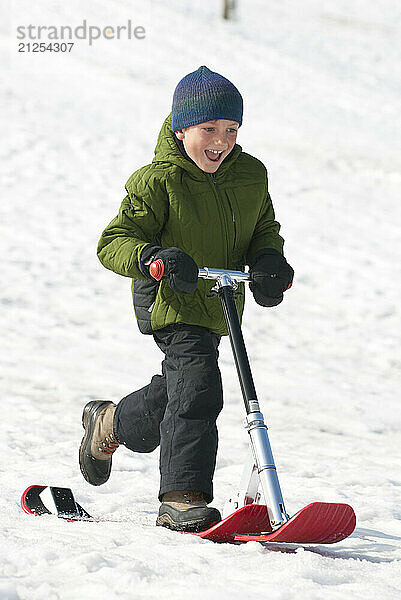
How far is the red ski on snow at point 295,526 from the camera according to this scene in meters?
2.86

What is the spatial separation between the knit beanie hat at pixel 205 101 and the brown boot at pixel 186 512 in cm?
153

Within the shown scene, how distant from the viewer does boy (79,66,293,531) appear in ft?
11.0

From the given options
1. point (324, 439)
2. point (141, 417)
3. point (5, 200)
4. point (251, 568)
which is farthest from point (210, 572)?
point (5, 200)

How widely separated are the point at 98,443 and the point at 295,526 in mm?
1495

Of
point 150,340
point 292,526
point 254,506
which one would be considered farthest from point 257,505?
point 150,340

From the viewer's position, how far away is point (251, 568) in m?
2.71

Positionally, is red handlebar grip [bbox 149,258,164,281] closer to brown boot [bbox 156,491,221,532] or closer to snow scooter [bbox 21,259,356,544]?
snow scooter [bbox 21,259,356,544]

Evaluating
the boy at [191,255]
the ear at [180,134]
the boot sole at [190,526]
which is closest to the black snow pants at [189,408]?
the boy at [191,255]

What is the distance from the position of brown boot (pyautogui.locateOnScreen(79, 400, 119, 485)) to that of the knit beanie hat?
143 centimetres

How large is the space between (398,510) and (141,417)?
1.40 m

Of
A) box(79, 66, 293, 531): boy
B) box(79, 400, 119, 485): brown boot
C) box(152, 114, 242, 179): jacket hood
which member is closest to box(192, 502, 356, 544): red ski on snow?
box(79, 66, 293, 531): boy

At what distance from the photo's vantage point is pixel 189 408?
11.1ft

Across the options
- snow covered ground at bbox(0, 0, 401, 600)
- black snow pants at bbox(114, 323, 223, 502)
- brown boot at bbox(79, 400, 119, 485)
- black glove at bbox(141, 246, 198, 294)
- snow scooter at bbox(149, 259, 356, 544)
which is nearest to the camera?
snow covered ground at bbox(0, 0, 401, 600)

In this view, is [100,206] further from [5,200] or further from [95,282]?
[95,282]
